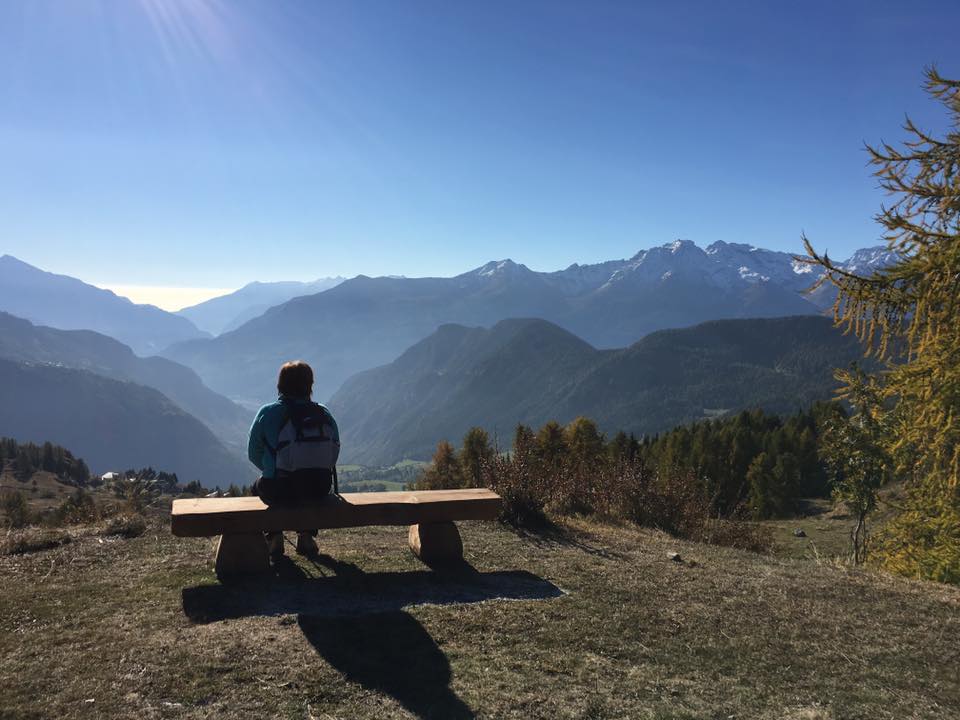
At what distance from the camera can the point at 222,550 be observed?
20.8 ft

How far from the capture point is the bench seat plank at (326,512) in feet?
19.6

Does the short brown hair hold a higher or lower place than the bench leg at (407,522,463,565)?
higher

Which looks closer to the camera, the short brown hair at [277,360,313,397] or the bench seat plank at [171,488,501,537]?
the bench seat plank at [171,488,501,537]

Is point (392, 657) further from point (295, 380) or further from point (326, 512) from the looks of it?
point (295, 380)

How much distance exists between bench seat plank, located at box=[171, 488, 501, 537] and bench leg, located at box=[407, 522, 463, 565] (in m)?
0.39

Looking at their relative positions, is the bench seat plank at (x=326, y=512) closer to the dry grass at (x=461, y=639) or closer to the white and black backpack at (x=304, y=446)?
the white and black backpack at (x=304, y=446)

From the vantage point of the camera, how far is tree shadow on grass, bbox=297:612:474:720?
400cm

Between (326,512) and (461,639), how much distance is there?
2.00 metres

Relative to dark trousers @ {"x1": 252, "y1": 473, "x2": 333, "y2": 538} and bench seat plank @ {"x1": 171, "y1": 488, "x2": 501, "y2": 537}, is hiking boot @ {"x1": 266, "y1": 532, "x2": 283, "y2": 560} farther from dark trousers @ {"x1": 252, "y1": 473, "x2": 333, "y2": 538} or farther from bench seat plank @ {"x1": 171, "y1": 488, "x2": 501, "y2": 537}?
dark trousers @ {"x1": 252, "y1": 473, "x2": 333, "y2": 538}

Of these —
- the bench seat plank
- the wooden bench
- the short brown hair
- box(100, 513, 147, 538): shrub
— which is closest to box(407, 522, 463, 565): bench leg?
the wooden bench

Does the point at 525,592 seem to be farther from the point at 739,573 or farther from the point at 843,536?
the point at 843,536

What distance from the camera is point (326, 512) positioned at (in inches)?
245

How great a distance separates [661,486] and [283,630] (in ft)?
29.6

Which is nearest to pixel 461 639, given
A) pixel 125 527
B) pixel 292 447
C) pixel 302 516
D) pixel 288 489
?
pixel 302 516
